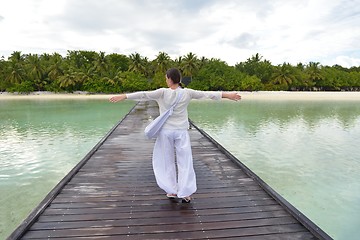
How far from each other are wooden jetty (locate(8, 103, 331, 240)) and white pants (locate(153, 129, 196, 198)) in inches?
11.3

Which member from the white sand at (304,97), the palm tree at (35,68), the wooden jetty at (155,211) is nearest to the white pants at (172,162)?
the wooden jetty at (155,211)

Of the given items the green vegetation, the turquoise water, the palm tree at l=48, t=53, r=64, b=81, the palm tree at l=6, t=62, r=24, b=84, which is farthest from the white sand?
the palm tree at l=6, t=62, r=24, b=84

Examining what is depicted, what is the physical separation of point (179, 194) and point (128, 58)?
5888 centimetres

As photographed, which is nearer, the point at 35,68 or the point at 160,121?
the point at 160,121

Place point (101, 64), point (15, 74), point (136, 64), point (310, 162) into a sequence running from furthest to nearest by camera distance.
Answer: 1. point (136, 64)
2. point (101, 64)
3. point (15, 74)
4. point (310, 162)

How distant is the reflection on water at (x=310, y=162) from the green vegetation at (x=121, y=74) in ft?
119

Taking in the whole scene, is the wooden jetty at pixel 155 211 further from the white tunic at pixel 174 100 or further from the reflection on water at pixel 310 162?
the reflection on water at pixel 310 162

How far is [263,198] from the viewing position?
3945 mm

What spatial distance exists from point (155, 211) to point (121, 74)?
1961 inches

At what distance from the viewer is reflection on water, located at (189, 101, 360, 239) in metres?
5.64

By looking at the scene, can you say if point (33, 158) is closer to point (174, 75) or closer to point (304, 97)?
point (174, 75)

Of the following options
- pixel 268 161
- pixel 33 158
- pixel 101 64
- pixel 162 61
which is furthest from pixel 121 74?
pixel 268 161

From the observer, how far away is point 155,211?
351 cm

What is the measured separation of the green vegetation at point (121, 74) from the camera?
167ft
